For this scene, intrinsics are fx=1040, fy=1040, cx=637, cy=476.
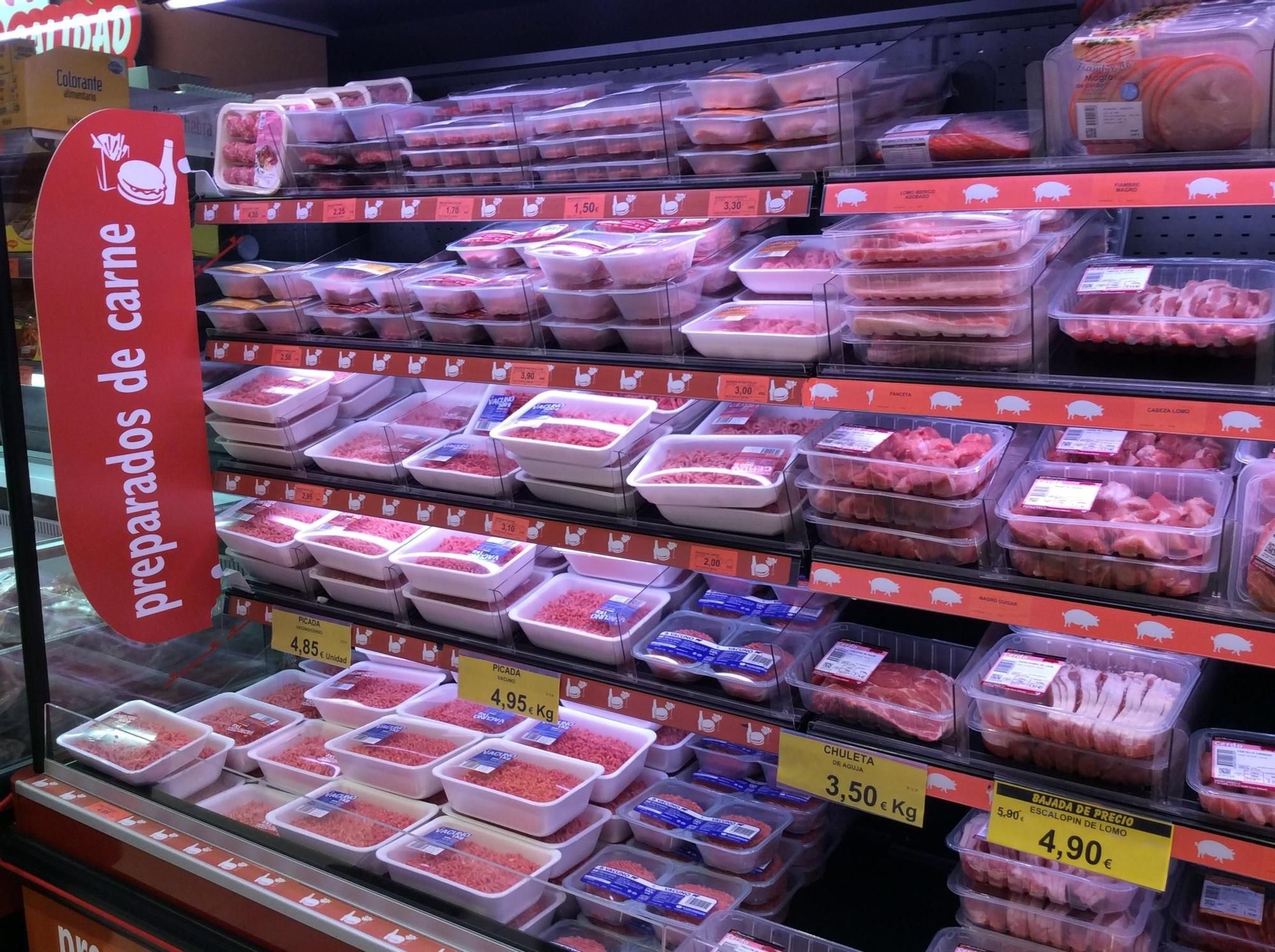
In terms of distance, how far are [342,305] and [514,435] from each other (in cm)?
78

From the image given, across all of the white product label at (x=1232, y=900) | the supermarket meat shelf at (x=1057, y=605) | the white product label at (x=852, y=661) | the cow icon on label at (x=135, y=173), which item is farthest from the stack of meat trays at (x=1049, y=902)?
the cow icon on label at (x=135, y=173)

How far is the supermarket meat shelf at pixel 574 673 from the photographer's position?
2414mm

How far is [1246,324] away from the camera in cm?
183

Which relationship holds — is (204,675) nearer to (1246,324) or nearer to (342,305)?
(342,305)

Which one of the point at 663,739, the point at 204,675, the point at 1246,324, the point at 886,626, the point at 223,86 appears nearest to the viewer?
the point at 1246,324

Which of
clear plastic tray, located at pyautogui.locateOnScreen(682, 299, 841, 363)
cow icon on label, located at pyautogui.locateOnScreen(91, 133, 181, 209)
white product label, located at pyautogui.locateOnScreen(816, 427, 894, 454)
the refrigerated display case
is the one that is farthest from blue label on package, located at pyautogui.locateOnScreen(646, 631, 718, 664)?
cow icon on label, located at pyautogui.locateOnScreen(91, 133, 181, 209)

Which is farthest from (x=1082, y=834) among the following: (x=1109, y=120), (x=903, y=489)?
(x=1109, y=120)

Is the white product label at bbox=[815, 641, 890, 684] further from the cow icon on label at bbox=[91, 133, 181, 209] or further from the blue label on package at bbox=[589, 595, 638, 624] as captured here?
the cow icon on label at bbox=[91, 133, 181, 209]

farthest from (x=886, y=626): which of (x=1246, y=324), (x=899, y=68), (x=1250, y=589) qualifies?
(x=899, y=68)

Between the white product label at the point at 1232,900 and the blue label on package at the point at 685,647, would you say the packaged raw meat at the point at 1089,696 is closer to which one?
the white product label at the point at 1232,900

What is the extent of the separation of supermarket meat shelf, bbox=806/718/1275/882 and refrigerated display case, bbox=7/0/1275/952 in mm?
12

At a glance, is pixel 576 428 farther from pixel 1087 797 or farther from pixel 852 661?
pixel 1087 797

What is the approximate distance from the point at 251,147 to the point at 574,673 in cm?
183

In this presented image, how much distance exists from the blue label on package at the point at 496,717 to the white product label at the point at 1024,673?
1596 millimetres
